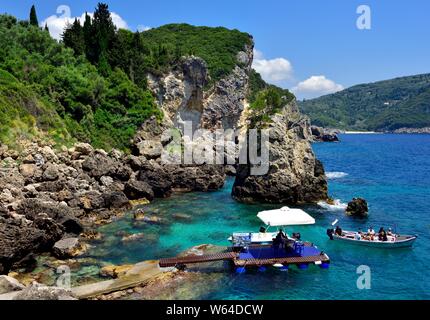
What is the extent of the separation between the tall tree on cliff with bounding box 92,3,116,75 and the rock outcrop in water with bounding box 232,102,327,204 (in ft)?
113

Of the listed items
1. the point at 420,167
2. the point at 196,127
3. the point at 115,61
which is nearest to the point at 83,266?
the point at 115,61

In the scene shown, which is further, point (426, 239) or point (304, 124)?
point (304, 124)

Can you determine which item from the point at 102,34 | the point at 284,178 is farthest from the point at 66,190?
the point at 102,34

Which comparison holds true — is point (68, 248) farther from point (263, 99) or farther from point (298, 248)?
point (263, 99)

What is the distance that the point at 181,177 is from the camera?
55031 mm

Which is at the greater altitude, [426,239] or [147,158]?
[147,158]

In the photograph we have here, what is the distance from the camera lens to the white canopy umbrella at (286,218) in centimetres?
2828

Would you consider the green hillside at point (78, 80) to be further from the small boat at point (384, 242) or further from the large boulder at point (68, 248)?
the small boat at point (384, 242)

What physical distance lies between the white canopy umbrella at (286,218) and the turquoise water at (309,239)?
10.4ft

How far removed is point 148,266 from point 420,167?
7955 centimetres

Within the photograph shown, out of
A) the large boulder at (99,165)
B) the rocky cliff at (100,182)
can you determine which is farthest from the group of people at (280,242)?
the large boulder at (99,165)

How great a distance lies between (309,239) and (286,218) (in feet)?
20.9

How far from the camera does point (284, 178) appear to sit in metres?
46.4

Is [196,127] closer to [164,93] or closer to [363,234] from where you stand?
[164,93]
